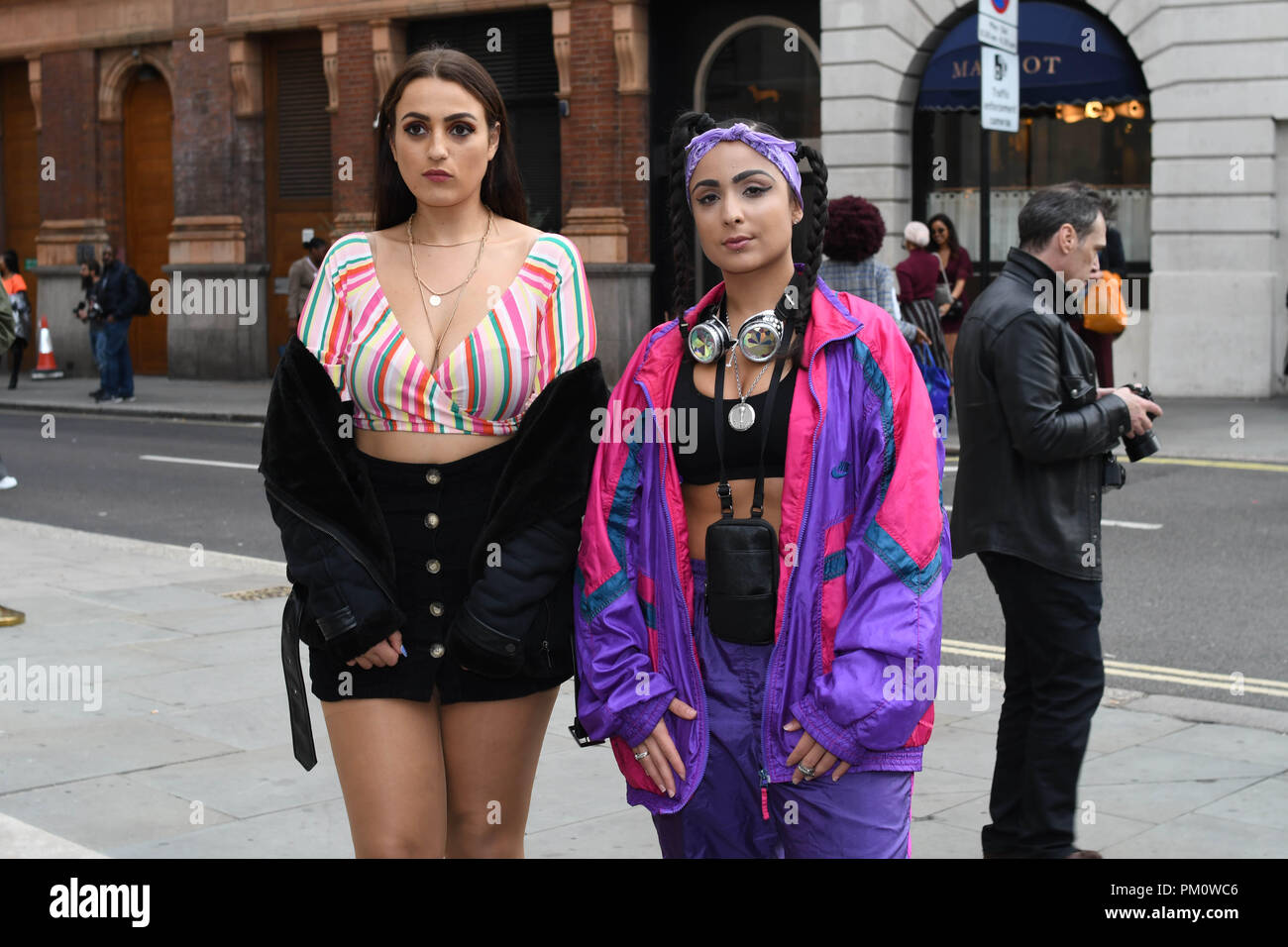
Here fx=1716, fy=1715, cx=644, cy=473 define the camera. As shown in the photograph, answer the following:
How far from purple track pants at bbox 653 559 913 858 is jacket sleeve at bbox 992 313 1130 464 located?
187 centimetres

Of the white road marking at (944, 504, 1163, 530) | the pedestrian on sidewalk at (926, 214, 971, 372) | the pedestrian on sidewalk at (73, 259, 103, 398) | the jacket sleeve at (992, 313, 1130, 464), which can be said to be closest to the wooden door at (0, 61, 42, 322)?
the pedestrian on sidewalk at (73, 259, 103, 398)

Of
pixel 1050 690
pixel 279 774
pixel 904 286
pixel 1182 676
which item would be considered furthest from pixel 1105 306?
pixel 904 286

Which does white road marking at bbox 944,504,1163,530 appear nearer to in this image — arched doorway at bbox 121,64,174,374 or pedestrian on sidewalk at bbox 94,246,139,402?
pedestrian on sidewalk at bbox 94,246,139,402

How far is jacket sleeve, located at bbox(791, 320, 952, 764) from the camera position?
Answer: 3016 millimetres

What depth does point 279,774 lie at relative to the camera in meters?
5.77

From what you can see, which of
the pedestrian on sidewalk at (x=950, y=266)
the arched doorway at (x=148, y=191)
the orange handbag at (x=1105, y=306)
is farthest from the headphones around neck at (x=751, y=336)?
the arched doorway at (x=148, y=191)

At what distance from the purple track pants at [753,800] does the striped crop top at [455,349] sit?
0.57 meters

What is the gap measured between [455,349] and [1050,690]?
222 centimetres

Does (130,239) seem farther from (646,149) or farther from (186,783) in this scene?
(186,783)

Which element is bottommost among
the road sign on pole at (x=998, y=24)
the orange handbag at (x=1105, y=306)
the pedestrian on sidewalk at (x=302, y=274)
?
the orange handbag at (x=1105, y=306)

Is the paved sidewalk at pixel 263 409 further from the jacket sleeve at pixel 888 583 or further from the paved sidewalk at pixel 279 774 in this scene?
the jacket sleeve at pixel 888 583

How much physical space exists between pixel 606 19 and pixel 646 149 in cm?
180

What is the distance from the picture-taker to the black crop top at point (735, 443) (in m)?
3.16
